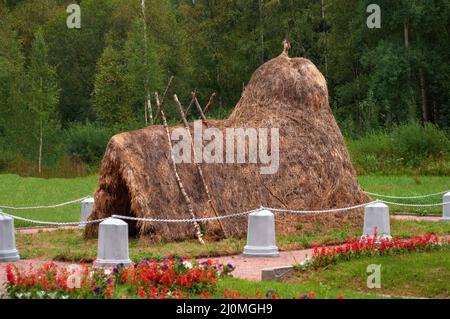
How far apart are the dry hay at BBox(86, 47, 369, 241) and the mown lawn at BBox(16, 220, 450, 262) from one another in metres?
0.38

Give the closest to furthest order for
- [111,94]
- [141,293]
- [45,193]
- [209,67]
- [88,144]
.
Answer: [141,293], [45,193], [88,144], [111,94], [209,67]

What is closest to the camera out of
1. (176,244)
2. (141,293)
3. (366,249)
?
(141,293)

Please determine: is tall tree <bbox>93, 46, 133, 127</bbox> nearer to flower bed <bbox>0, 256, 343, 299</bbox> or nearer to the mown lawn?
the mown lawn

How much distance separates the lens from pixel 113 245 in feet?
48.0

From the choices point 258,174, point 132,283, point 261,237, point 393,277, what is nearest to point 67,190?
point 258,174

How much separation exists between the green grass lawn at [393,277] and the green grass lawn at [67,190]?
384 inches

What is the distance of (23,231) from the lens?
824 inches

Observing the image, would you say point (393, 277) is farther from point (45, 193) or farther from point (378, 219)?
point (45, 193)

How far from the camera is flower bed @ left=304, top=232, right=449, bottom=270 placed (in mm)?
14133

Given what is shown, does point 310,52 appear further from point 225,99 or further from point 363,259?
point 363,259

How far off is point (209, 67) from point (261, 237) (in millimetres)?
42319

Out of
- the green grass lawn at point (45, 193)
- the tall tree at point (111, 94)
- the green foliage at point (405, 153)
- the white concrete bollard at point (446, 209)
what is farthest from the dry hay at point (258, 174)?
the tall tree at point (111, 94)

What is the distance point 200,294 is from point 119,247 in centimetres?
303

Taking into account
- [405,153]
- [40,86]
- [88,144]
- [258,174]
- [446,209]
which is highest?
[40,86]
